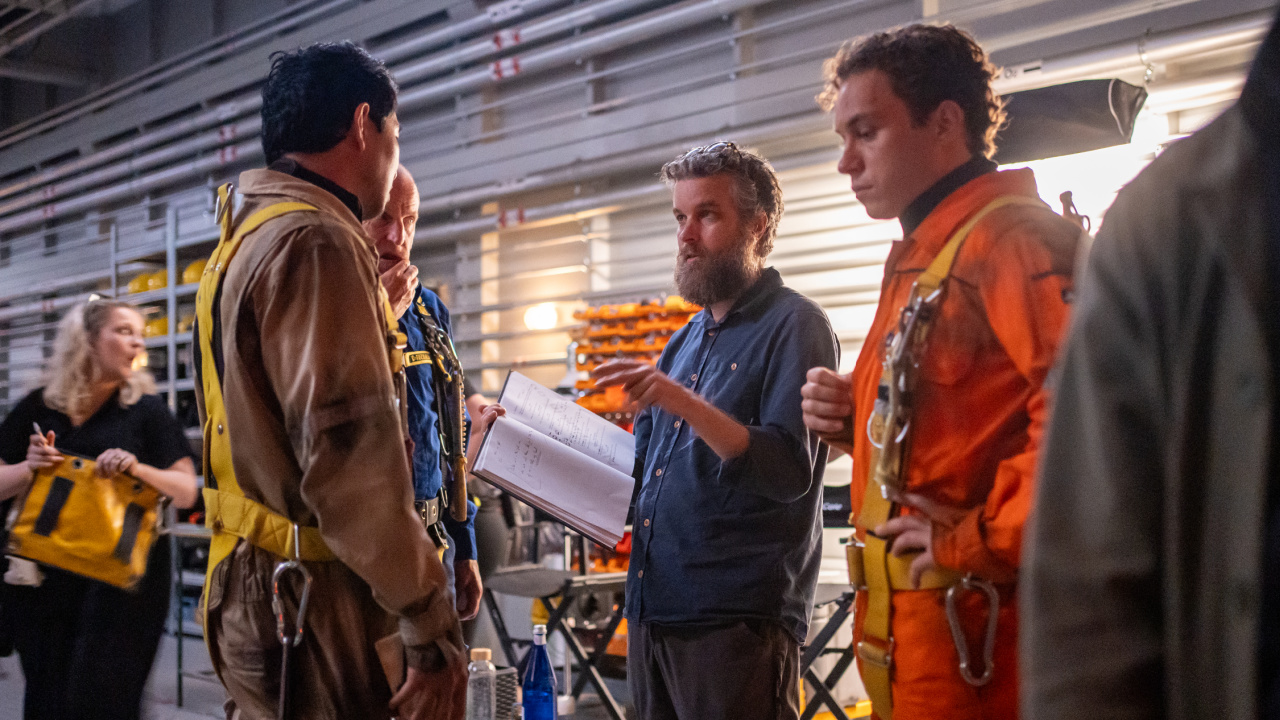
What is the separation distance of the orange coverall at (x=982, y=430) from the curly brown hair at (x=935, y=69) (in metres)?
0.20

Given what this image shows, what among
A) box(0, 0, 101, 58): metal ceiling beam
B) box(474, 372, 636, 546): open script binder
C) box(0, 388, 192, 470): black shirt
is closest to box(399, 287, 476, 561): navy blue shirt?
box(474, 372, 636, 546): open script binder

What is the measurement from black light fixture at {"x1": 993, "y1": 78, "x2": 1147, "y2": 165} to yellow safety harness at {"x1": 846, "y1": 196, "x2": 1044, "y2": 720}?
107 inches

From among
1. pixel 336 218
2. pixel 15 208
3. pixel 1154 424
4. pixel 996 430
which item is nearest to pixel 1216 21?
pixel 996 430

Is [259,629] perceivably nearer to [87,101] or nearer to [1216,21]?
[1216,21]

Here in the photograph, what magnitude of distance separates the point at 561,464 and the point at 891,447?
1.20 meters

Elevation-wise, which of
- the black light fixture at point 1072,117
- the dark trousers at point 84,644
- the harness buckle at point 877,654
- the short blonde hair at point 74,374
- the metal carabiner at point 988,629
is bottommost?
the dark trousers at point 84,644

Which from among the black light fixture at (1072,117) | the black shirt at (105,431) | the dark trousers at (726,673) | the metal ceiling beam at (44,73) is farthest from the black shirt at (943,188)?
the metal ceiling beam at (44,73)

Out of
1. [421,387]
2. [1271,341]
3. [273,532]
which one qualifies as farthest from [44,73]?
[1271,341]

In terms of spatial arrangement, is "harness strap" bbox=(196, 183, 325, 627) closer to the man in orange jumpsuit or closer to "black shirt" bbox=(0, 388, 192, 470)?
the man in orange jumpsuit

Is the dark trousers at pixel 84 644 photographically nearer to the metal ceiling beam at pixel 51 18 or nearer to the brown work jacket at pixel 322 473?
the brown work jacket at pixel 322 473

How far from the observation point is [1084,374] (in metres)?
0.70

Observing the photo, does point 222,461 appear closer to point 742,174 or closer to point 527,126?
point 742,174

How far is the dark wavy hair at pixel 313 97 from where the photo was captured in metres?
1.82

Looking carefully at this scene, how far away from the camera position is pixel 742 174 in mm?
2467
